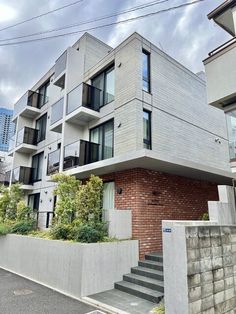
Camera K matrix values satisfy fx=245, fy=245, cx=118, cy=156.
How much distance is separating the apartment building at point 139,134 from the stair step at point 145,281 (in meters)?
1.09

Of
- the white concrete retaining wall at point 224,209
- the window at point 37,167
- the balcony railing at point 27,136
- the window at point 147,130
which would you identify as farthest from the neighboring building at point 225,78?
the balcony railing at point 27,136

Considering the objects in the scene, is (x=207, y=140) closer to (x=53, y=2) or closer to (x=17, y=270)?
(x=53, y=2)

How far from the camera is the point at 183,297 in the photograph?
419 centimetres

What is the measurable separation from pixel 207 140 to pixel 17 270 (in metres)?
9.99

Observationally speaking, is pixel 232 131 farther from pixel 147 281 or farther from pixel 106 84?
pixel 106 84

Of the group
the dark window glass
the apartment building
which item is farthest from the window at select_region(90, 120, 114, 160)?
the dark window glass

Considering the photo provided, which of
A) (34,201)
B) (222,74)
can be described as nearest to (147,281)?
(222,74)

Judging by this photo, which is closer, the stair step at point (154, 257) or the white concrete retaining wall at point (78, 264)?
the white concrete retaining wall at point (78, 264)

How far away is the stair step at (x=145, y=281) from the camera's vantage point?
595 cm

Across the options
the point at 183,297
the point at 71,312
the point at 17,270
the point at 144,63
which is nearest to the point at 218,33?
the point at 144,63

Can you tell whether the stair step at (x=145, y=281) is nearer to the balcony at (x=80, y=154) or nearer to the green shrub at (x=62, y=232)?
the green shrub at (x=62, y=232)

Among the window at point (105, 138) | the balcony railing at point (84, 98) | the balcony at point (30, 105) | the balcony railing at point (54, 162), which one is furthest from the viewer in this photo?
the balcony at point (30, 105)

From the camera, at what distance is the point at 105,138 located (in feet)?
35.0

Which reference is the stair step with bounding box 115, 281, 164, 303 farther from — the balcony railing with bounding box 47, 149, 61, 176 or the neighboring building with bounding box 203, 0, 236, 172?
the balcony railing with bounding box 47, 149, 61, 176
